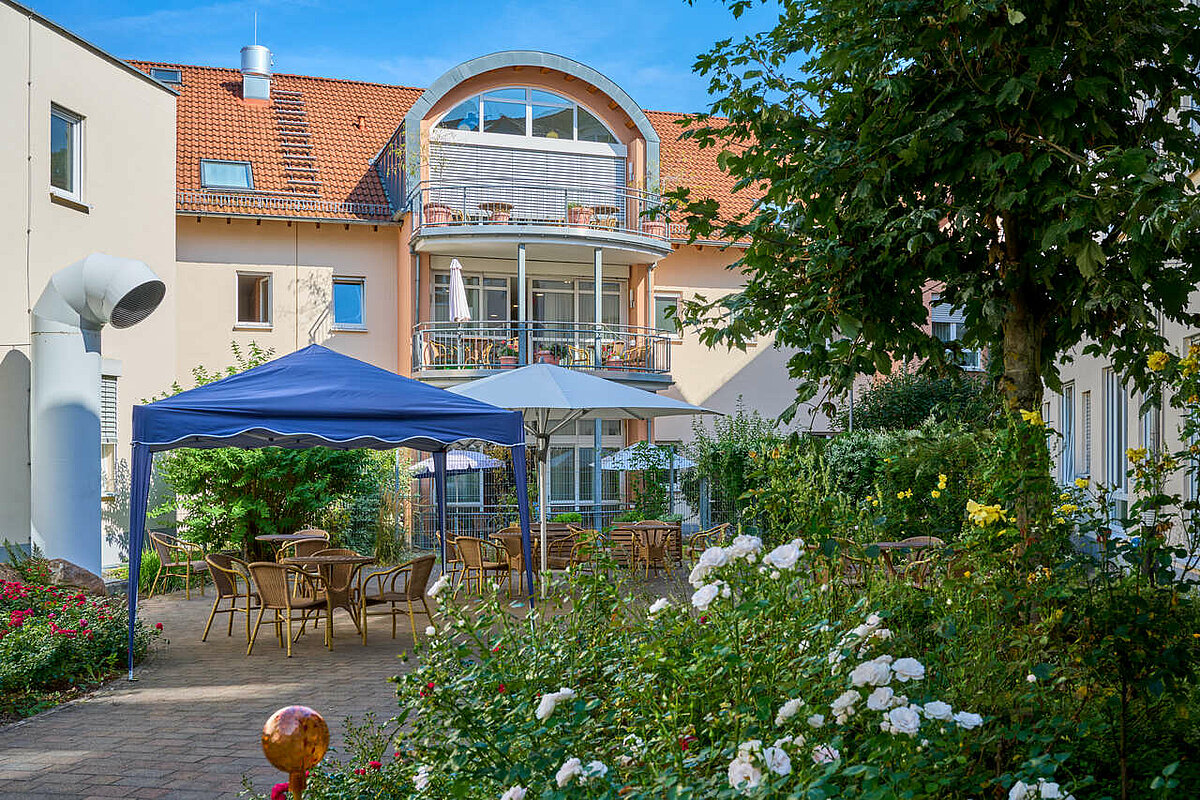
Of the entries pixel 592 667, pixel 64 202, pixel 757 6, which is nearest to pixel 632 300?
pixel 64 202

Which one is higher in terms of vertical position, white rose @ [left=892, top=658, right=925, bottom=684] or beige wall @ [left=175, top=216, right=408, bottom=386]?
beige wall @ [left=175, top=216, right=408, bottom=386]

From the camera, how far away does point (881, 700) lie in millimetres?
2371

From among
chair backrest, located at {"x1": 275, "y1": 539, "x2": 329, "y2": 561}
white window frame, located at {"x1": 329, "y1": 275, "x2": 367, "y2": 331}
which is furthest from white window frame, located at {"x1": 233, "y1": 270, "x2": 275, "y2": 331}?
chair backrest, located at {"x1": 275, "y1": 539, "x2": 329, "y2": 561}

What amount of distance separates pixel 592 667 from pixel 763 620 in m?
1.13

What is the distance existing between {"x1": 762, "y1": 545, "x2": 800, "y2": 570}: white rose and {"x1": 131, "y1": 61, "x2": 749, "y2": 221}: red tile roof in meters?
18.8

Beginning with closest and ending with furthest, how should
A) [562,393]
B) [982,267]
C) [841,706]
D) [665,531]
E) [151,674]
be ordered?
[841,706] → [982,267] → [151,674] → [562,393] → [665,531]

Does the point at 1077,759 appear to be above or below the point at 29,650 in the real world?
above

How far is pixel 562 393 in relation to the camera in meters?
10.4

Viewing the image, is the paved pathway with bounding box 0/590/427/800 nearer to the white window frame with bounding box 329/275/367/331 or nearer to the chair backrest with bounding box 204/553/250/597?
the chair backrest with bounding box 204/553/250/597

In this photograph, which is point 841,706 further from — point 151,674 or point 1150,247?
point 151,674

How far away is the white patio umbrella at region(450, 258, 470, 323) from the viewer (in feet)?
68.9

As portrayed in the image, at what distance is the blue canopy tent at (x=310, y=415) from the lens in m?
8.10

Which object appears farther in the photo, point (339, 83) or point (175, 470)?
point (339, 83)

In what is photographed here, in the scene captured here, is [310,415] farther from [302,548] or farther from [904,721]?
[904,721]
